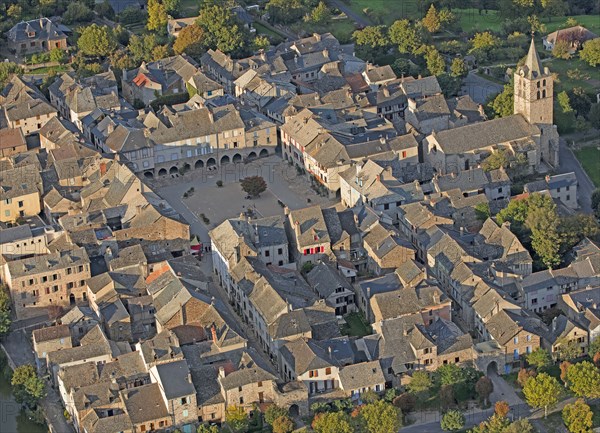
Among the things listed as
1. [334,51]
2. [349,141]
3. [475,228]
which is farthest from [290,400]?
[334,51]

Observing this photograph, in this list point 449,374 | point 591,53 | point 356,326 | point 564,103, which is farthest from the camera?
point 591,53

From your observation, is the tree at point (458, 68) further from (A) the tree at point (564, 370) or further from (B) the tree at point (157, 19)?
(A) the tree at point (564, 370)

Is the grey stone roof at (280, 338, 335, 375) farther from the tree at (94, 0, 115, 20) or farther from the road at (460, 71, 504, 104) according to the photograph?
the tree at (94, 0, 115, 20)

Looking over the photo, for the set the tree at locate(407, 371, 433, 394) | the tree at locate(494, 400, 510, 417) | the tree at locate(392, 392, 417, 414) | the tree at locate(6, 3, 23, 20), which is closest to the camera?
the tree at locate(494, 400, 510, 417)

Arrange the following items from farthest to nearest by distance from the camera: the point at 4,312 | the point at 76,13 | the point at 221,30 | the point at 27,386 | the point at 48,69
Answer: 1. the point at 76,13
2. the point at 221,30
3. the point at 48,69
4. the point at 4,312
5. the point at 27,386

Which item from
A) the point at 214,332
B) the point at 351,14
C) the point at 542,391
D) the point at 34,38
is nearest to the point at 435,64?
the point at 351,14

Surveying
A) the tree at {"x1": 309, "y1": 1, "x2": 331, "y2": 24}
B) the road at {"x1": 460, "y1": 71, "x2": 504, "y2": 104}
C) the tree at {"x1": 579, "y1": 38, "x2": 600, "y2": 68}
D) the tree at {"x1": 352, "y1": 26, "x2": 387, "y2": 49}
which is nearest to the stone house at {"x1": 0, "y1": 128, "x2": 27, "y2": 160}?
the tree at {"x1": 352, "y1": 26, "x2": 387, "y2": 49}

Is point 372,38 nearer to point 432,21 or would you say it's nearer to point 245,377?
point 432,21
